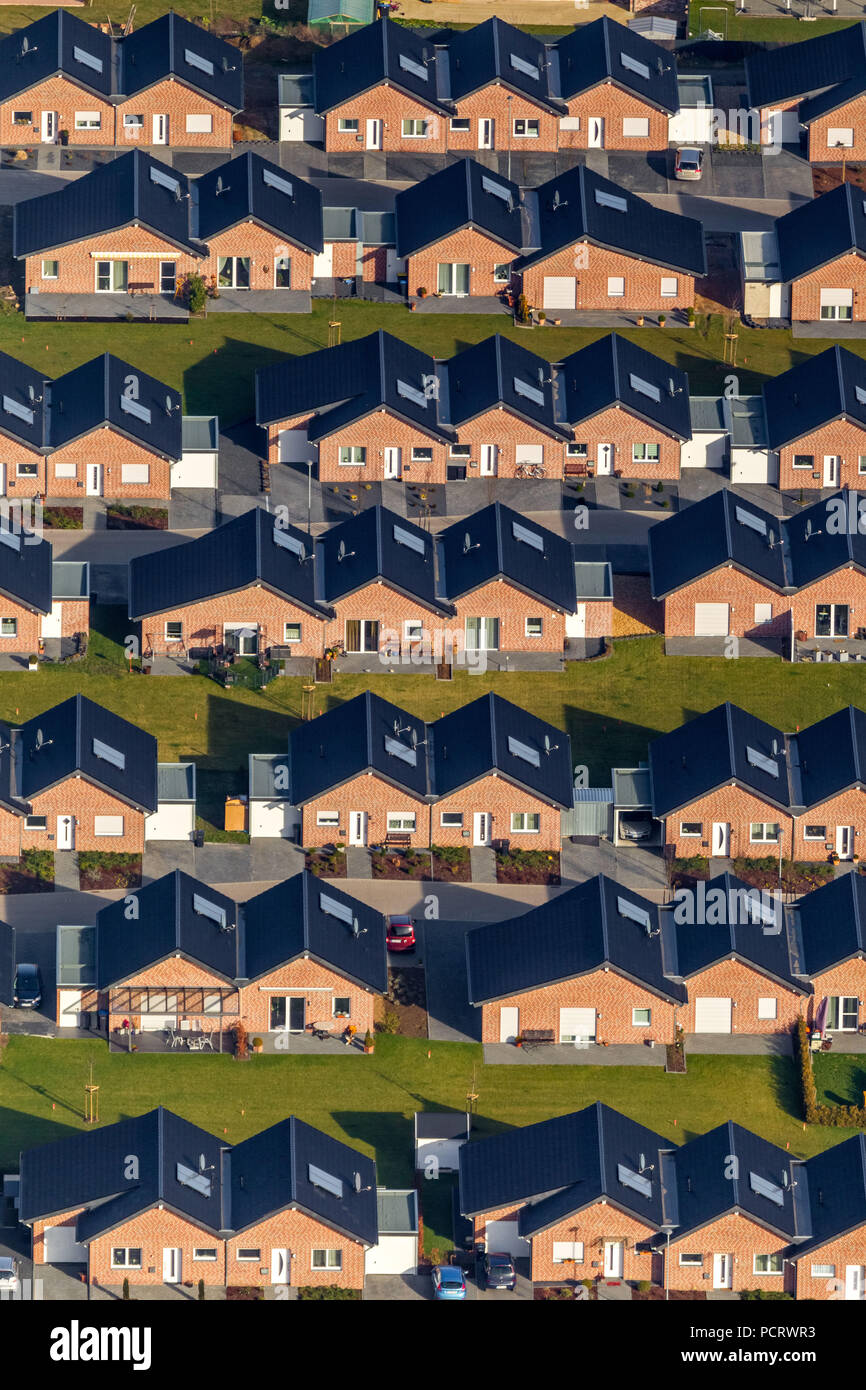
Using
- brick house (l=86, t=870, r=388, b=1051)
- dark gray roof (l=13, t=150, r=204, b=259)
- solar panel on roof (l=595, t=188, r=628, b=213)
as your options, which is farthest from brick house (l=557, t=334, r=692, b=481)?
brick house (l=86, t=870, r=388, b=1051)

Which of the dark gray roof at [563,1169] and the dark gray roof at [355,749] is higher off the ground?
the dark gray roof at [355,749]

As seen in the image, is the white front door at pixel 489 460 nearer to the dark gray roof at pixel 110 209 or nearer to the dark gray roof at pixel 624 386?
the dark gray roof at pixel 624 386

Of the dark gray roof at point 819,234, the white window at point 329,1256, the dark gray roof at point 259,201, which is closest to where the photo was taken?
the white window at point 329,1256

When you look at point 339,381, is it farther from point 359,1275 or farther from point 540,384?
point 359,1275

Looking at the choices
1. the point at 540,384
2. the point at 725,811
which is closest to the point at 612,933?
the point at 725,811

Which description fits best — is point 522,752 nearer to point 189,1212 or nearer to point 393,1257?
point 393,1257

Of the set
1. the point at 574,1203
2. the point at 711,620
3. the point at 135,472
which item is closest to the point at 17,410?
the point at 135,472

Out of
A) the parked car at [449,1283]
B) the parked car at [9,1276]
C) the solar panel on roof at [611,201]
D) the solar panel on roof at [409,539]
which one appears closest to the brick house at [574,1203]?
the parked car at [449,1283]
